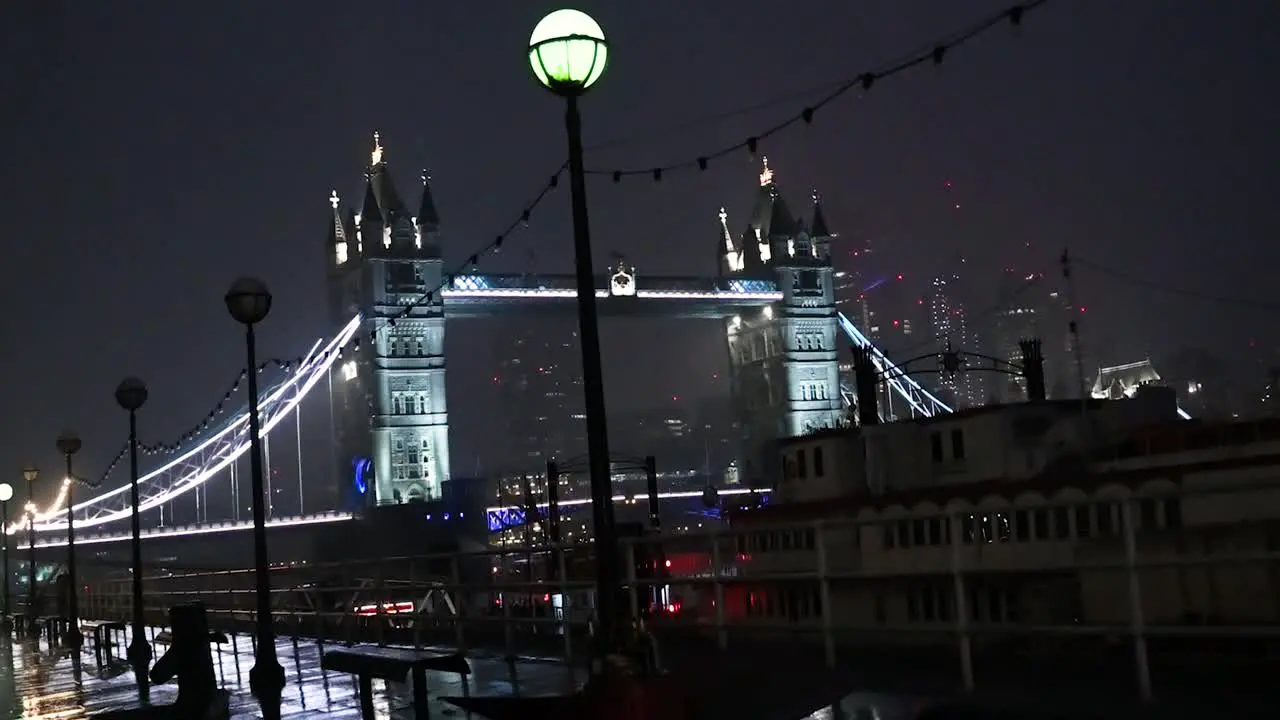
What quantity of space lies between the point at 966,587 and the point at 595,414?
8455 millimetres

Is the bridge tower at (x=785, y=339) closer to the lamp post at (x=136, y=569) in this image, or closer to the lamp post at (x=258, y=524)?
the lamp post at (x=136, y=569)

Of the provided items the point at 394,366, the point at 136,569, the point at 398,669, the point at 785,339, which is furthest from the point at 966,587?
the point at 785,339

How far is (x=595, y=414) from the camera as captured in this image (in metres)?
7.98

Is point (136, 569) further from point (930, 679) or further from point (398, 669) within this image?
point (930, 679)

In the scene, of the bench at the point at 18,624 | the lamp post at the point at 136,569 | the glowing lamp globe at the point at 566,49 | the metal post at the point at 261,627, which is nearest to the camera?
the glowing lamp globe at the point at 566,49

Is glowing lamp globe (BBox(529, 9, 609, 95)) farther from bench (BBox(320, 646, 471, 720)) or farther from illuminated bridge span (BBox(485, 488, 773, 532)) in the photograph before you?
illuminated bridge span (BBox(485, 488, 773, 532))

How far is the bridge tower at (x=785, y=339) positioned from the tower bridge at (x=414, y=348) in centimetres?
17

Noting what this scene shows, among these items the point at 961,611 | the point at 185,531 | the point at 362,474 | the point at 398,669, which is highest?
the point at 362,474

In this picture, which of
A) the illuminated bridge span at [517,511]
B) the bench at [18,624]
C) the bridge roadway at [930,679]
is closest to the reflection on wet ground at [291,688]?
the bridge roadway at [930,679]

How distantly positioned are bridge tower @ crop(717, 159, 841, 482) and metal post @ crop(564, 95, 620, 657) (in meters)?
104

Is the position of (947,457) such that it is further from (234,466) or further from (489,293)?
(234,466)

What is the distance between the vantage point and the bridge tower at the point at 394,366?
96.9 meters

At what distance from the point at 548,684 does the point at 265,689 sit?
2915 mm

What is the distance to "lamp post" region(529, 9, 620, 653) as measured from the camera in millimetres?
7949
